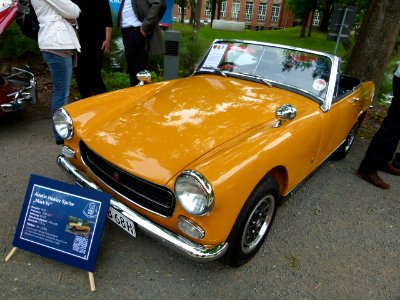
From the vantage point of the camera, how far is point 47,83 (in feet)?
20.5

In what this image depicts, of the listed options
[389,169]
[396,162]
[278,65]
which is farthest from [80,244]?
[396,162]

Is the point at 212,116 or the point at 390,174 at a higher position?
the point at 212,116

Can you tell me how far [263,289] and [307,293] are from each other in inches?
11.8

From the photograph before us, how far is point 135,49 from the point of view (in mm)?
4645

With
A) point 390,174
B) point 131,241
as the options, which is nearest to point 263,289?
point 131,241

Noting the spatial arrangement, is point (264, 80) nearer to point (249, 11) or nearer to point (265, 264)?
point (265, 264)

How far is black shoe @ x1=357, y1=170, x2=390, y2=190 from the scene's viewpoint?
378 centimetres

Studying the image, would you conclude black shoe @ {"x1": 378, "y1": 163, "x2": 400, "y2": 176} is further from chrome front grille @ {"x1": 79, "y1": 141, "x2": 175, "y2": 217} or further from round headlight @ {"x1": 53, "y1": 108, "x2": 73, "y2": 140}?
round headlight @ {"x1": 53, "y1": 108, "x2": 73, "y2": 140}

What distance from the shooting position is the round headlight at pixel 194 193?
1.81 meters

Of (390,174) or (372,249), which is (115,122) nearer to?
(372,249)

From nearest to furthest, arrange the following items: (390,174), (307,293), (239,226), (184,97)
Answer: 1. (239,226)
2. (307,293)
3. (184,97)
4. (390,174)

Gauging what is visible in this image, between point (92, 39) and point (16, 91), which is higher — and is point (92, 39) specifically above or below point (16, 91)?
above

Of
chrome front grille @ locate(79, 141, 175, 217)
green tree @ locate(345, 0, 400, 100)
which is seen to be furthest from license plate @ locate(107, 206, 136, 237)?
green tree @ locate(345, 0, 400, 100)

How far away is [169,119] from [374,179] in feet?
8.55
